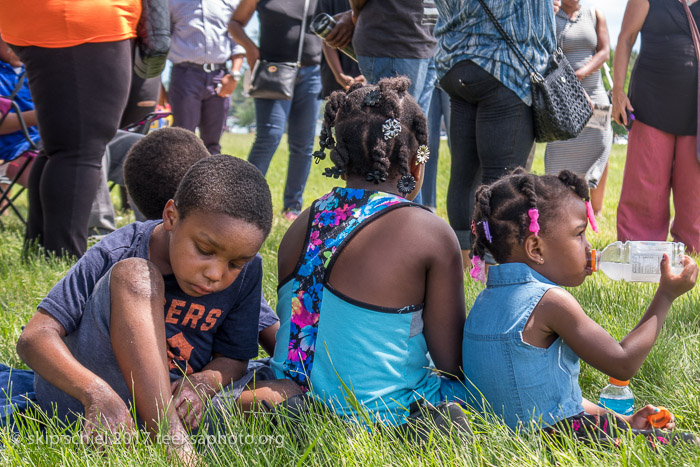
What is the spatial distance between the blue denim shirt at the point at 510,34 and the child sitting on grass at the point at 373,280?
1244 mm

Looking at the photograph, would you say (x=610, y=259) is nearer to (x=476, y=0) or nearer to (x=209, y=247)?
(x=476, y=0)

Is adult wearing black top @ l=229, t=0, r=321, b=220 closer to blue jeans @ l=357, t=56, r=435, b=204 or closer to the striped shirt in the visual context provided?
the striped shirt

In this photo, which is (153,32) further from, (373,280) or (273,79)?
(373,280)

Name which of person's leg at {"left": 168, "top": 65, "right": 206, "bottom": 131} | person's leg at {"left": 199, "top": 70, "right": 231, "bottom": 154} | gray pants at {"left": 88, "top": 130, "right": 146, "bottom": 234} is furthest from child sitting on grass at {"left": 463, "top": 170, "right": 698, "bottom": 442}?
person's leg at {"left": 199, "top": 70, "right": 231, "bottom": 154}

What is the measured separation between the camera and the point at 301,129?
6.42 metres

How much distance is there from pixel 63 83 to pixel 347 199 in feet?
6.26

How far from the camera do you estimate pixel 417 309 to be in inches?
90.5

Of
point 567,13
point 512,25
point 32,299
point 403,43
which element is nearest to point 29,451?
point 32,299

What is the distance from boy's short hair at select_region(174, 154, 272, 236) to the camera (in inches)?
84.2

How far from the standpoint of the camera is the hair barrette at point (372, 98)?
239 cm

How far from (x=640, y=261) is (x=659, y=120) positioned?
2.53 m

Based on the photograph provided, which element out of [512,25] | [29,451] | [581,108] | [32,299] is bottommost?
[32,299]

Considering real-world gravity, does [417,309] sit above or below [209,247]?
below

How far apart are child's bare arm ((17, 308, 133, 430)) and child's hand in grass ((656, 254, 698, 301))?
1.62 meters
